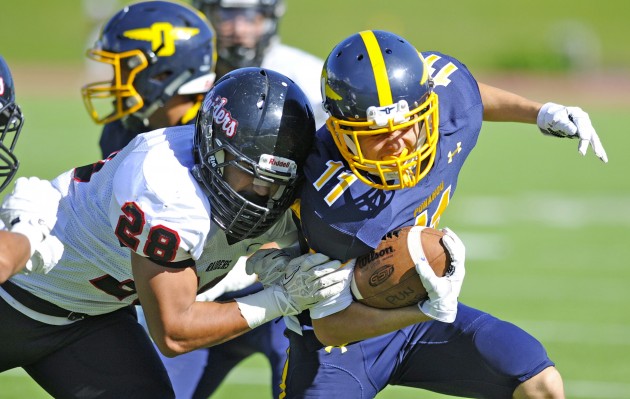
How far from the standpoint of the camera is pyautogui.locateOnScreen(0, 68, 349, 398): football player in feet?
10.3

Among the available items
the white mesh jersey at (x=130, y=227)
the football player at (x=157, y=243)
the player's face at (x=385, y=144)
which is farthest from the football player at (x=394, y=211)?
the white mesh jersey at (x=130, y=227)

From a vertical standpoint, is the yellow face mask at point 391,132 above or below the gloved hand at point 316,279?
above

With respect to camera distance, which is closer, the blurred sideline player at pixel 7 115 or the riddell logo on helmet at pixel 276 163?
the riddell logo on helmet at pixel 276 163

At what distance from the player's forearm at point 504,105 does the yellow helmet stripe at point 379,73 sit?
0.71 m

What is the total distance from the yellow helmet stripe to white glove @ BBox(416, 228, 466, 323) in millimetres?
483

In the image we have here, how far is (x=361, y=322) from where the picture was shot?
327 cm

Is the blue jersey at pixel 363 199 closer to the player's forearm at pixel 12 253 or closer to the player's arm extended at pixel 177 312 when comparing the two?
the player's arm extended at pixel 177 312

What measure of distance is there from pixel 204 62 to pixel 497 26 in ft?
74.4

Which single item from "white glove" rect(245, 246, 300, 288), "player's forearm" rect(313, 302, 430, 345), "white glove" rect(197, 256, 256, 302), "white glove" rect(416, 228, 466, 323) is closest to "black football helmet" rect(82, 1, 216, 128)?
"white glove" rect(197, 256, 256, 302)

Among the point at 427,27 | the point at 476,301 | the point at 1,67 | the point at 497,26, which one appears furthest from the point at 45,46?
the point at 1,67

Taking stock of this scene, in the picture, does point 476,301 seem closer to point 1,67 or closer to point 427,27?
point 1,67

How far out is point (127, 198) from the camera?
313 cm

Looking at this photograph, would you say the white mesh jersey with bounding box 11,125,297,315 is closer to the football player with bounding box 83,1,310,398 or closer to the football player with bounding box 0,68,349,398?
the football player with bounding box 0,68,349,398

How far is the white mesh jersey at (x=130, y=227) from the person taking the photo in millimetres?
3109
